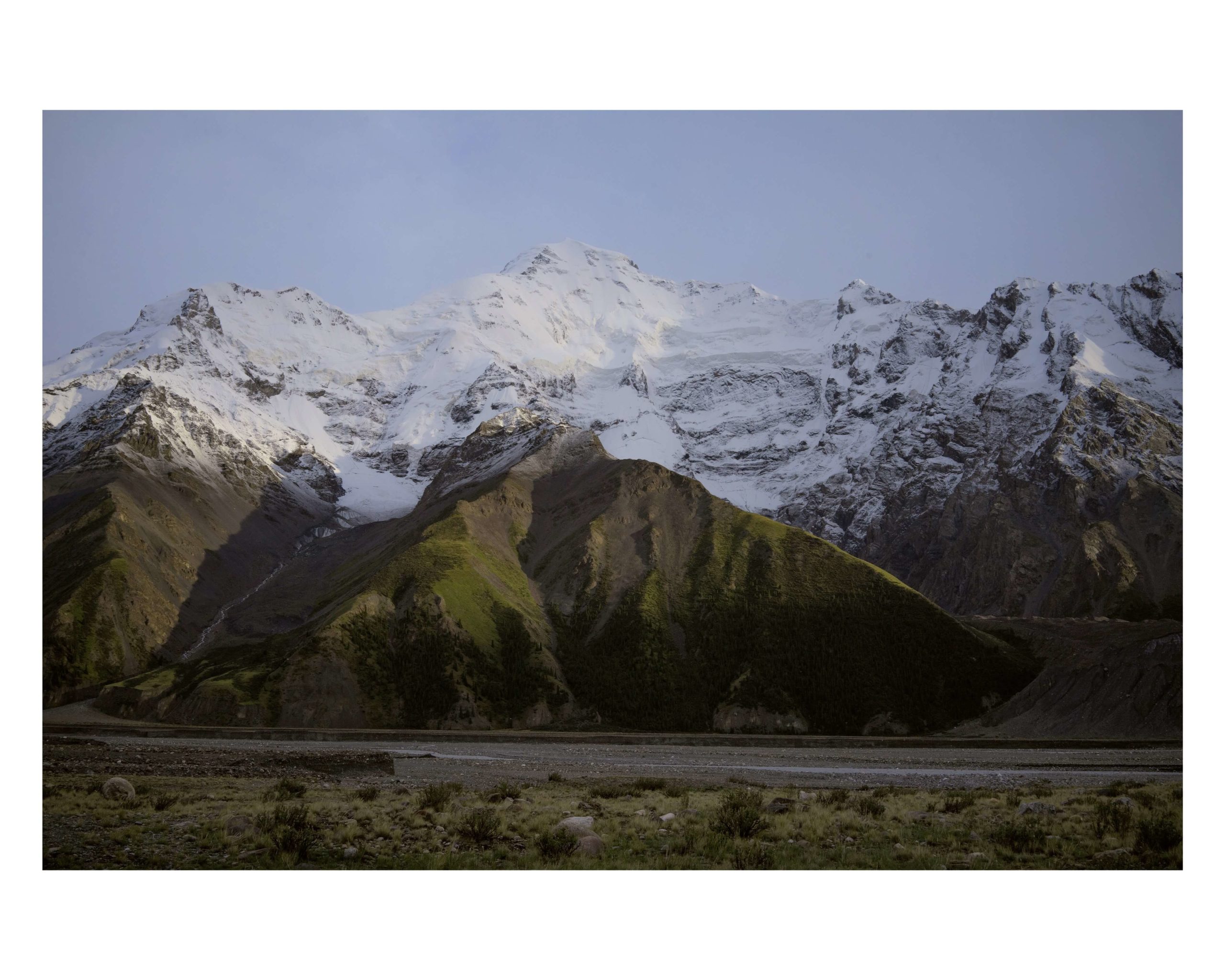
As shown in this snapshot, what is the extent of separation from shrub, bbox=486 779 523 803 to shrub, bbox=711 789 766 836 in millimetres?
8209

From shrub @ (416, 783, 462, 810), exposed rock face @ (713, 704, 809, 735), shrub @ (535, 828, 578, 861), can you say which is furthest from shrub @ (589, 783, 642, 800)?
exposed rock face @ (713, 704, 809, 735)

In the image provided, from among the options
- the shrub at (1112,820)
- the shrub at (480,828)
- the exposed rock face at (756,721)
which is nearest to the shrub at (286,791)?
the shrub at (480,828)

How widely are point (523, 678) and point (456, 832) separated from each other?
109626 mm

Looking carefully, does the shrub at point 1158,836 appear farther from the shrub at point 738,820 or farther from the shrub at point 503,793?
the shrub at point 503,793

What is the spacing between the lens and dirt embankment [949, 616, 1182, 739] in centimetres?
10300

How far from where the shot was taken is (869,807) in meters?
33.9

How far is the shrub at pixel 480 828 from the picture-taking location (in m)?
28.1

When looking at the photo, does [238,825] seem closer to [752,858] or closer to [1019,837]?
[752,858]

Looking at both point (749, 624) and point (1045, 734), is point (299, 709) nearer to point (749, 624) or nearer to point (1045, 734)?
point (749, 624)

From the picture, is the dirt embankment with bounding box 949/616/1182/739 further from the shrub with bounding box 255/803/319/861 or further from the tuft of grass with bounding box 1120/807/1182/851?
the shrub with bounding box 255/803/319/861

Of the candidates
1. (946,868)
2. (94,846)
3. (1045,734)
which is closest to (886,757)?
(1045,734)

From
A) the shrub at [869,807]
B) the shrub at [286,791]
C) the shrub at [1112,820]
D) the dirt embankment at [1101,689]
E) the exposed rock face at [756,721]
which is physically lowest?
the exposed rock face at [756,721]

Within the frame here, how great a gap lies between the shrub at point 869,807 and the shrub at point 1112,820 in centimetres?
602

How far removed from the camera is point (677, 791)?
133 feet
